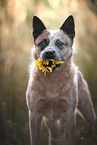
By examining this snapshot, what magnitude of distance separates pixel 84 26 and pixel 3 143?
3809 mm

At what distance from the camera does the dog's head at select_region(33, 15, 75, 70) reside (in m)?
2.63

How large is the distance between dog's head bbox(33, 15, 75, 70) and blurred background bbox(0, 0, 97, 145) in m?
0.99

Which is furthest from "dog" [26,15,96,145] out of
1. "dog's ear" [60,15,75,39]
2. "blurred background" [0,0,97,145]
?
"blurred background" [0,0,97,145]

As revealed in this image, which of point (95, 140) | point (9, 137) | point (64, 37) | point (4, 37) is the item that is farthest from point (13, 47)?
point (95, 140)

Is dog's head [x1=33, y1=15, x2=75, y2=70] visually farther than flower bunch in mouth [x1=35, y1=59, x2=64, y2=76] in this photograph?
Yes

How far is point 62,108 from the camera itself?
270 centimetres

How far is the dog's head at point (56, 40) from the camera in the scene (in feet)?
8.63

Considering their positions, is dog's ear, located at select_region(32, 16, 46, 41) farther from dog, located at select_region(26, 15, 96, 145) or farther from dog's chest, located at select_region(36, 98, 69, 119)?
dog's chest, located at select_region(36, 98, 69, 119)

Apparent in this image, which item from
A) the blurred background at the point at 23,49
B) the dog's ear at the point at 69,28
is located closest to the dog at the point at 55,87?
the dog's ear at the point at 69,28

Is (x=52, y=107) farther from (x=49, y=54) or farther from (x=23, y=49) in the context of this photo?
(x=23, y=49)

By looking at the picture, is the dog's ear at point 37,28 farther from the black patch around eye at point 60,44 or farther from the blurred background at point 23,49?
the blurred background at point 23,49

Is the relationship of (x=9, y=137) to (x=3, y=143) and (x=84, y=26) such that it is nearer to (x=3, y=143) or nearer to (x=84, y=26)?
(x=3, y=143)

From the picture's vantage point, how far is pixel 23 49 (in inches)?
239

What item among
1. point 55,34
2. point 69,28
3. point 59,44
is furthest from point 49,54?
point 69,28
